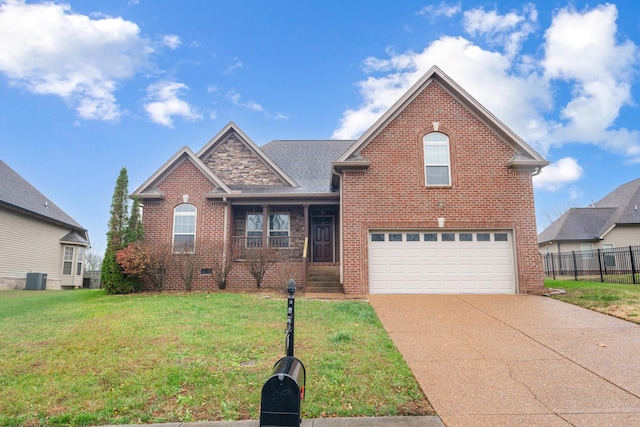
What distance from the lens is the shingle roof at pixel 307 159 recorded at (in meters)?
17.1

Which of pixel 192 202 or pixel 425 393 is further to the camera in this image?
pixel 192 202

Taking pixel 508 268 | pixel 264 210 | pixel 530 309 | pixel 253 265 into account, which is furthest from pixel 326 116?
pixel 530 309

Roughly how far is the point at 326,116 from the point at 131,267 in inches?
503

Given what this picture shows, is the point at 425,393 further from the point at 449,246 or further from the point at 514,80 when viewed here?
the point at 514,80

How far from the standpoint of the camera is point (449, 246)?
12578 mm

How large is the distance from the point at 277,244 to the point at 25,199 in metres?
14.7

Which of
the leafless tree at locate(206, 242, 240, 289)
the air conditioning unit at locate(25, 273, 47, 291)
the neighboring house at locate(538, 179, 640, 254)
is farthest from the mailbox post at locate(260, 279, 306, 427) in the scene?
the neighboring house at locate(538, 179, 640, 254)

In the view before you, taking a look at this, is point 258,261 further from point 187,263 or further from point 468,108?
point 468,108

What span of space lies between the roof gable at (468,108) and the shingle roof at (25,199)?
652 inches

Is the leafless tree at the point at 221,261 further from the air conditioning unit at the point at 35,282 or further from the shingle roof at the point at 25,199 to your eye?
the air conditioning unit at the point at 35,282

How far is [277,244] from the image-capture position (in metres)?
15.8

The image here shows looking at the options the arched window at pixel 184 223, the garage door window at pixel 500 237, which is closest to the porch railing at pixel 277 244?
the arched window at pixel 184 223

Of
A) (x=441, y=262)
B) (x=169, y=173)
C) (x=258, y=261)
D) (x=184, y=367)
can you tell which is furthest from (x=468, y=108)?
(x=184, y=367)

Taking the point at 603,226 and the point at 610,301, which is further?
the point at 603,226
